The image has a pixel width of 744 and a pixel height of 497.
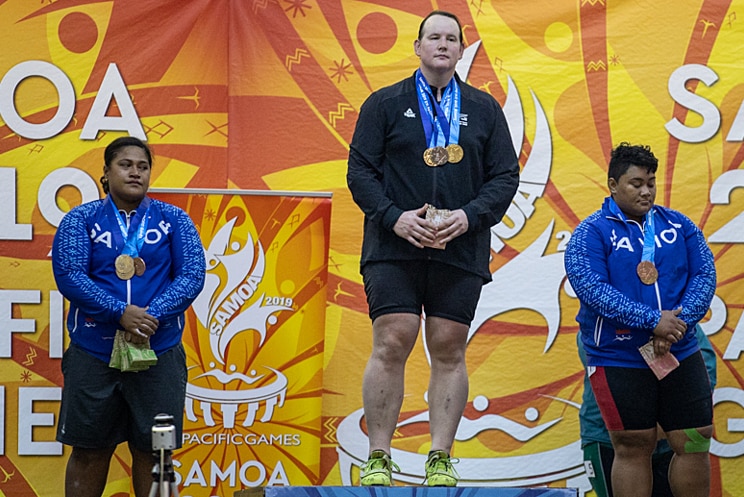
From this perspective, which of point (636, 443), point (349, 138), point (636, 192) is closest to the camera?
point (636, 443)

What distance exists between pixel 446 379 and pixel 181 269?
41.6 inches

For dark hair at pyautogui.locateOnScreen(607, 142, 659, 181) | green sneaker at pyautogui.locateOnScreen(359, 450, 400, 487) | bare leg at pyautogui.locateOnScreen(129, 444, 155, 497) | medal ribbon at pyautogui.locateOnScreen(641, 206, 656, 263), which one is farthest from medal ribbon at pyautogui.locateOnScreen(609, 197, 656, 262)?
bare leg at pyautogui.locateOnScreen(129, 444, 155, 497)

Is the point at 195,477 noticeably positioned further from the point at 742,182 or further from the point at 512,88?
the point at 742,182

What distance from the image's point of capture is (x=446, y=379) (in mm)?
3691

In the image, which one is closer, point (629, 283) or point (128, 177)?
point (629, 283)

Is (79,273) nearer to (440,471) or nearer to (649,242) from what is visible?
(440,471)

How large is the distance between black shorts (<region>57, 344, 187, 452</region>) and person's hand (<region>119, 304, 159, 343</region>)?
0.14 metres

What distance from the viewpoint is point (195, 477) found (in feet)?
14.6

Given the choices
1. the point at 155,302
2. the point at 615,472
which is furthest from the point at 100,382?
the point at 615,472

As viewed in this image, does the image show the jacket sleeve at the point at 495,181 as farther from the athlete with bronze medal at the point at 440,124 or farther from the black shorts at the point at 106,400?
the black shorts at the point at 106,400

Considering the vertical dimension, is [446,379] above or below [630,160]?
below

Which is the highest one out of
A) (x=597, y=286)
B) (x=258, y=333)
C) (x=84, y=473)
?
(x=597, y=286)

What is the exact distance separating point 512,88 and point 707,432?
1.78 meters

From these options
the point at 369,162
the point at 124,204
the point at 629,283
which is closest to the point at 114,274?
the point at 124,204
